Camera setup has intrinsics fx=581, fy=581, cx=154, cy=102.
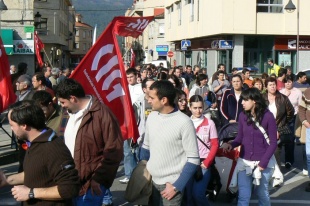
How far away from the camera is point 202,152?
6.88 m

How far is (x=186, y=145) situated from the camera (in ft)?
16.0

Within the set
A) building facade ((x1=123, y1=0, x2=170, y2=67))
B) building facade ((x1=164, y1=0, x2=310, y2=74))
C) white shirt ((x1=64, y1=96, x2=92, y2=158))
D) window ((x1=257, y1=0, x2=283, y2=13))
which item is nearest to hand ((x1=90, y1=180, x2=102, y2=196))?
white shirt ((x1=64, y1=96, x2=92, y2=158))

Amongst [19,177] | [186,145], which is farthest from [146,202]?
[19,177]

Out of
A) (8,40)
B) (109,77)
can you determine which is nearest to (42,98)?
(109,77)

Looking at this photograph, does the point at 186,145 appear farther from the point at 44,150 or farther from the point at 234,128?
the point at 234,128

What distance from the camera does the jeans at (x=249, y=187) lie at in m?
6.41

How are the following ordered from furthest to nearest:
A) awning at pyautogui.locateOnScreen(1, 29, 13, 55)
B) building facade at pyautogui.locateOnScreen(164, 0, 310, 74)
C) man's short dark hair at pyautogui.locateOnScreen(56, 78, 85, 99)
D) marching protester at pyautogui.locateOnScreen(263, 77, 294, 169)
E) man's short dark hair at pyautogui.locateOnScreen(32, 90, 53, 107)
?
awning at pyautogui.locateOnScreen(1, 29, 13, 55) < building facade at pyautogui.locateOnScreen(164, 0, 310, 74) < marching protester at pyautogui.locateOnScreen(263, 77, 294, 169) < man's short dark hair at pyautogui.locateOnScreen(32, 90, 53, 107) < man's short dark hair at pyautogui.locateOnScreen(56, 78, 85, 99)

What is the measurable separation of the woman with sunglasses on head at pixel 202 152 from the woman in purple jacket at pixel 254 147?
1.15 feet

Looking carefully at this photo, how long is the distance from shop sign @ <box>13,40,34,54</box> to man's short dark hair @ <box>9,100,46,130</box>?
3261 cm

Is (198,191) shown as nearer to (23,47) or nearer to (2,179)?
(2,179)

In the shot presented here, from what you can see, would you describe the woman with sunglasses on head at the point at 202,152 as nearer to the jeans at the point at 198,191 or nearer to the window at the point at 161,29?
the jeans at the point at 198,191

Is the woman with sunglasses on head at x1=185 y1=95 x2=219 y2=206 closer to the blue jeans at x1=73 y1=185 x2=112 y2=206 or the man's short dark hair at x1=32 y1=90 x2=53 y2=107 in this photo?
the blue jeans at x1=73 y1=185 x2=112 y2=206

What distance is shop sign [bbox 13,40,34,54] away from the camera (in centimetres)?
3547

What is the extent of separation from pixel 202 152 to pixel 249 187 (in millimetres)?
717
